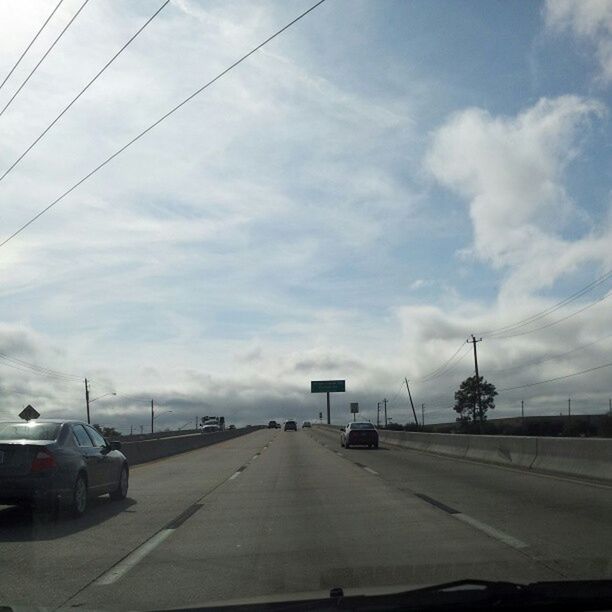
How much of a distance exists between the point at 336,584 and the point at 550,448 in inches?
593

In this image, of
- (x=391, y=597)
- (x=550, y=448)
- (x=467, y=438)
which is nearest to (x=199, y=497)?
(x=550, y=448)

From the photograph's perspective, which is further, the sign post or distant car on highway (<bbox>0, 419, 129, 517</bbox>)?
the sign post

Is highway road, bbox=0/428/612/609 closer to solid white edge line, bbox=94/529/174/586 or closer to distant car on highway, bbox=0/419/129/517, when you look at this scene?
solid white edge line, bbox=94/529/174/586

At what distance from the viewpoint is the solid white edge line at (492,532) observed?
945cm

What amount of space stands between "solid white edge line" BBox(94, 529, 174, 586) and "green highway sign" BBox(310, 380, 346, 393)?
97.3 metres

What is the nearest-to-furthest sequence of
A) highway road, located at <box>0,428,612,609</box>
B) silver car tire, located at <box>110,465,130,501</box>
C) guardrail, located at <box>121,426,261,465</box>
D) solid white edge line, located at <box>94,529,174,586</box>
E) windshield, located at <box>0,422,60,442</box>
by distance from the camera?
highway road, located at <box>0,428,612,609</box>, solid white edge line, located at <box>94,529,174,586</box>, windshield, located at <box>0,422,60,442</box>, silver car tire, located at <box>110,465,130,501</box>, guardrail, located at <box>121,426,261,465</box>

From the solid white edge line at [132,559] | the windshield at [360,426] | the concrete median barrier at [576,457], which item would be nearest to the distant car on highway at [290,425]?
the windshield at [360,426]

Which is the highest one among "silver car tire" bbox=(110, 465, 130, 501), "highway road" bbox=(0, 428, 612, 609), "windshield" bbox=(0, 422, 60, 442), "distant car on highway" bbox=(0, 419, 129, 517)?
"windshield" bbox=(0, 422, 60, 442)

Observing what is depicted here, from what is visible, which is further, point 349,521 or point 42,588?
point 349,521

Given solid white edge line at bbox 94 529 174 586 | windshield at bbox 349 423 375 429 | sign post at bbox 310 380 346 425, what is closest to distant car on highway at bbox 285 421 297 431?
sign post at bbox 310 380 346 425

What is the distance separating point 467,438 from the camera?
97.3ft

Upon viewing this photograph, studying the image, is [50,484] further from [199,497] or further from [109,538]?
[199,497]

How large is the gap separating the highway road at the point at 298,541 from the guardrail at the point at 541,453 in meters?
1.14

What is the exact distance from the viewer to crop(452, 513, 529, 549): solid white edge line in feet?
31.0
